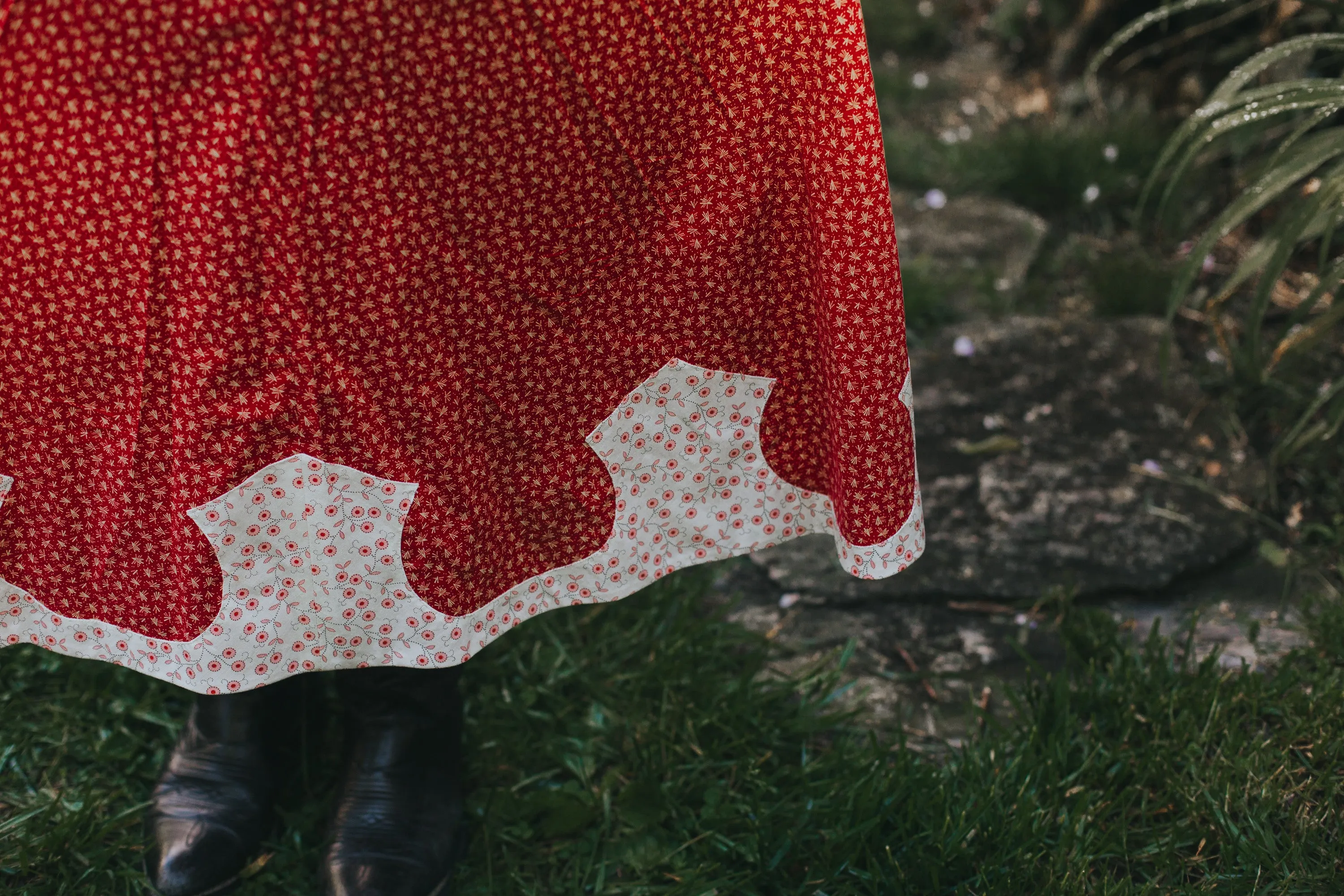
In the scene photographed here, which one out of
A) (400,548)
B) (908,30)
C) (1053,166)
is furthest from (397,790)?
(908,30)

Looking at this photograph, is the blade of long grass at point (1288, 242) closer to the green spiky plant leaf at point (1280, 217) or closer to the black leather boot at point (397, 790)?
the green spiky plant leaf at point (1280, 217)

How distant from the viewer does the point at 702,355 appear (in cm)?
115

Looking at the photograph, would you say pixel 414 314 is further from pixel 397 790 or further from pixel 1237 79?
pixel 1237 79

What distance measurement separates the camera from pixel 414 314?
1003mm

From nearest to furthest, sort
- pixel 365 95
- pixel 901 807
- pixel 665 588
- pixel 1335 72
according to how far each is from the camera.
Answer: pixel 365 95 < pixel 901 807 < pixel 665 588 < pixel 1335 72

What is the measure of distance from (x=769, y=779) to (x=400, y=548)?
0.67 meters

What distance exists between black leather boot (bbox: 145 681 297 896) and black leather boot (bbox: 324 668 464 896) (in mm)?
115

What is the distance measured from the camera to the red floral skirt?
0.90 m

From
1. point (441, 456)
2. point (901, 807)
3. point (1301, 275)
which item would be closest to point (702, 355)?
point (441, 456)

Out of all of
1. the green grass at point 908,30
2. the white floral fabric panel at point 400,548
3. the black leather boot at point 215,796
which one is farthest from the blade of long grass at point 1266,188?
the green grass at point 908,30

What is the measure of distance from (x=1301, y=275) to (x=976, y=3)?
1.84m

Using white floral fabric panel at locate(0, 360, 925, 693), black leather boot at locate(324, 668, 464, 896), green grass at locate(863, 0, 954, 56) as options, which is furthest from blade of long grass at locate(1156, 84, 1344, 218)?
green grass at locate(863, 0, 954, 56)

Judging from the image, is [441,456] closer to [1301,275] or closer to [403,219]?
[403,219]

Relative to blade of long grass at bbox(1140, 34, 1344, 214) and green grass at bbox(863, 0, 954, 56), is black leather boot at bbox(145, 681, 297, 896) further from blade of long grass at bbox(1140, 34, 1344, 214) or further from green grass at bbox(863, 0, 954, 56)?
green grass at bbox(863, 0, 954, 56)
